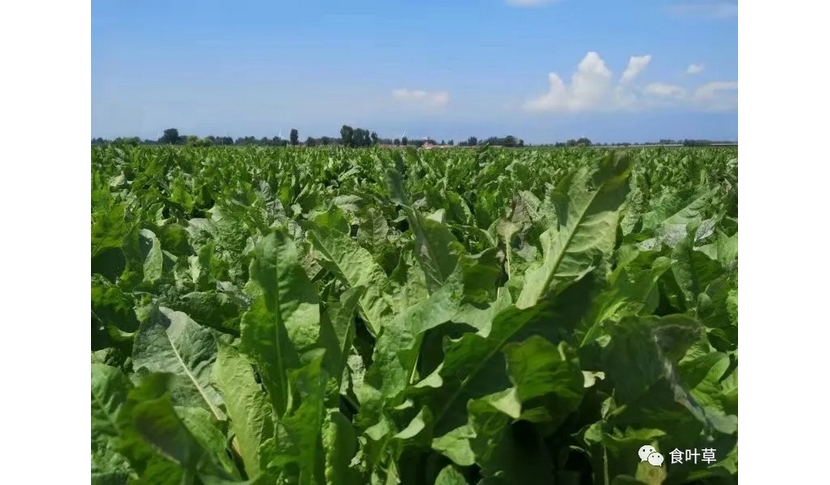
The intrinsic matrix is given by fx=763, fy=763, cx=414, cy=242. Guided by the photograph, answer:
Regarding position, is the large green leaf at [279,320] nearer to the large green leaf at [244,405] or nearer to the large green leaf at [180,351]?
the large green leaf at [244,405]

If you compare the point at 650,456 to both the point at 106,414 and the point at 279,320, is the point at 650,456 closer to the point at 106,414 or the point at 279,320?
the point at 279,320

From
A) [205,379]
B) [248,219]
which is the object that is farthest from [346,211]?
[205,379]

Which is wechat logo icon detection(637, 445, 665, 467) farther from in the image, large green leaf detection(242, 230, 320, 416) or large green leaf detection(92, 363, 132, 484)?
large green leaf detection(92, 363, 132, 484)

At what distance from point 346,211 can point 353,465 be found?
82.3 inches

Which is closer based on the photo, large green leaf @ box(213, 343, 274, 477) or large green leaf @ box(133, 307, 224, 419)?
large green leaf @ box(213, 343, 274, 477)

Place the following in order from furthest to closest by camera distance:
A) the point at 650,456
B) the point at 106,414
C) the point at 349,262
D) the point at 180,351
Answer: the point at 349,262 → the point at 180,351 → the point at 106,414 → the point at 650,456

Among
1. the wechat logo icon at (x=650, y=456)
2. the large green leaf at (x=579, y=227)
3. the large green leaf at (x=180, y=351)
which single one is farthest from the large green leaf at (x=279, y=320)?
the wechat logo icon at (x=650, y=456)

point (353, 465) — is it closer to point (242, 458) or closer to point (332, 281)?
point (242, 458)

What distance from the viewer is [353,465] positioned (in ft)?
3.47

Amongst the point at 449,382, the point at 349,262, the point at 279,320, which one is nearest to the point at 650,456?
the point at 449,382

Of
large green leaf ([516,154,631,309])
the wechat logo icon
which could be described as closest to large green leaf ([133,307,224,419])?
→ large green leaf ([516,154,631,309])

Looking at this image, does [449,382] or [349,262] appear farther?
[349,262]

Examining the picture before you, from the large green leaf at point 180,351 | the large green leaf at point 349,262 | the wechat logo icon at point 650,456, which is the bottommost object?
the wechat logo icon at point 650,456

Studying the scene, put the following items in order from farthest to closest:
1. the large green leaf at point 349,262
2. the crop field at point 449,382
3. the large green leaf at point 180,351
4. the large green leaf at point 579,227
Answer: the large green leaf at point 349,262, the large green leaf at point 180,351, the large green leaf at point 579,227, the crop field at point 449,382
